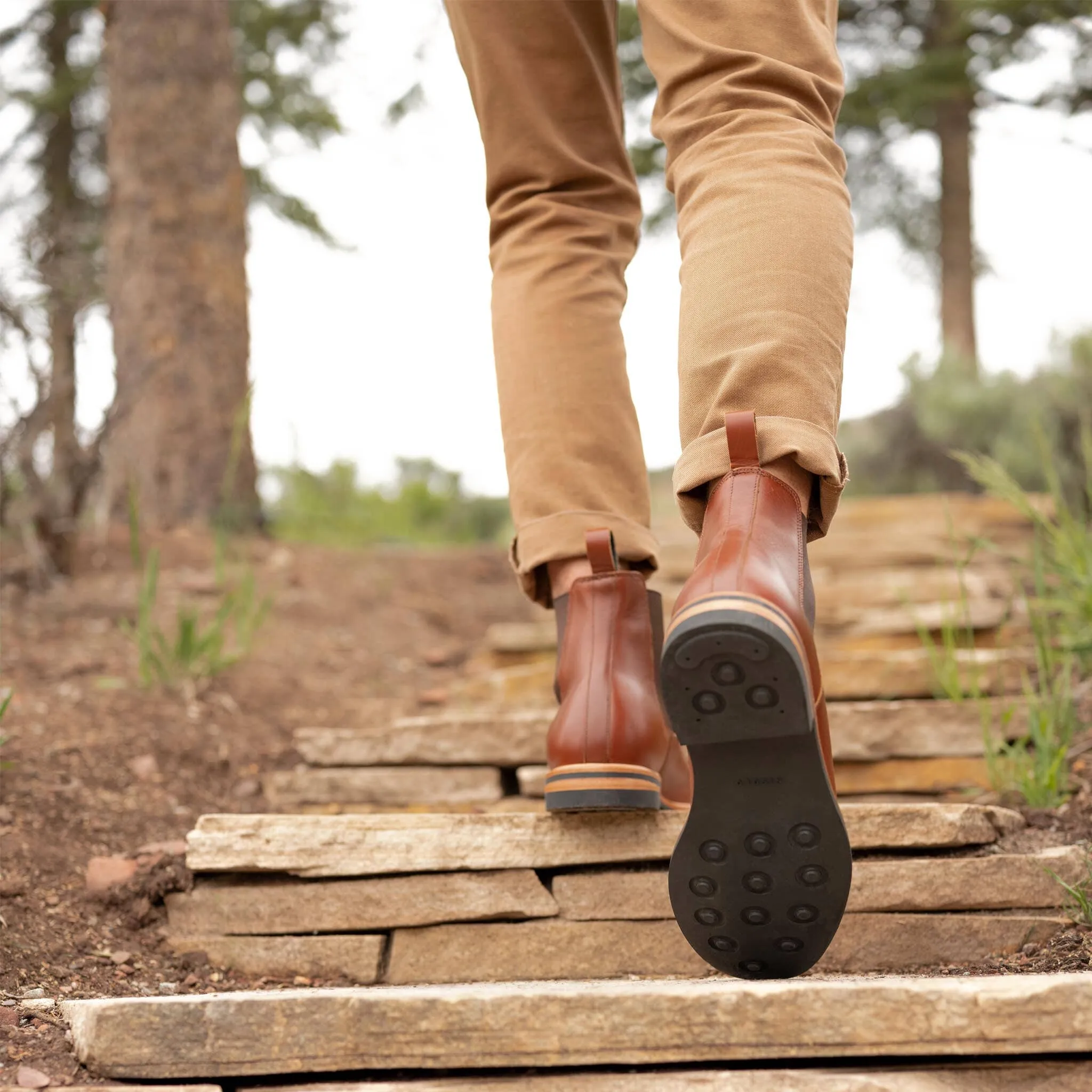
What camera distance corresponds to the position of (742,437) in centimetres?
101

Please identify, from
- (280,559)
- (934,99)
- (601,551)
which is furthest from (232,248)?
(934,99)

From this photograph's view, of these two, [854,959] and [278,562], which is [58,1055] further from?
[278,562]

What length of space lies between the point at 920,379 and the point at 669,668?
5613 millimetres

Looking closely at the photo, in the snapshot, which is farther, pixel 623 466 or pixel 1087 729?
pixel 1087 729

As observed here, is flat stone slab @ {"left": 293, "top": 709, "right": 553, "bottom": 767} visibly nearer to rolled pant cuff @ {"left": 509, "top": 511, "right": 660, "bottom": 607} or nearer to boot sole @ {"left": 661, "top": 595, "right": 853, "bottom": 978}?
rolled pant cuff @ {"left": 509, "top": 511, "right": 660, "bottom": 607}

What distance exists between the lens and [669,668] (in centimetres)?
90

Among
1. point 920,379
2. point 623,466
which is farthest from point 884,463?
point 623,466

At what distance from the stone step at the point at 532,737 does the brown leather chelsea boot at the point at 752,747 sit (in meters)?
0.86

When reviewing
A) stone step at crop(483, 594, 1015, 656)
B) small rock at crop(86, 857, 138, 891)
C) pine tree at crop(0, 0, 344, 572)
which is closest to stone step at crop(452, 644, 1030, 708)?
stone step at crop(483, 594, 1015, 656)

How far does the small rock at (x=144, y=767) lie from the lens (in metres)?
1.84

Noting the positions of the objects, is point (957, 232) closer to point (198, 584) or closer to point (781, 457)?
point (198, 584)

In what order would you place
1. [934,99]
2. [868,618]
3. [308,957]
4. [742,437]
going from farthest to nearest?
[934,99]
[868,618]
[308,957]
[742,437]

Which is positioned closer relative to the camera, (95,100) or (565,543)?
(565,543)

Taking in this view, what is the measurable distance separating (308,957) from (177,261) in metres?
3.04
